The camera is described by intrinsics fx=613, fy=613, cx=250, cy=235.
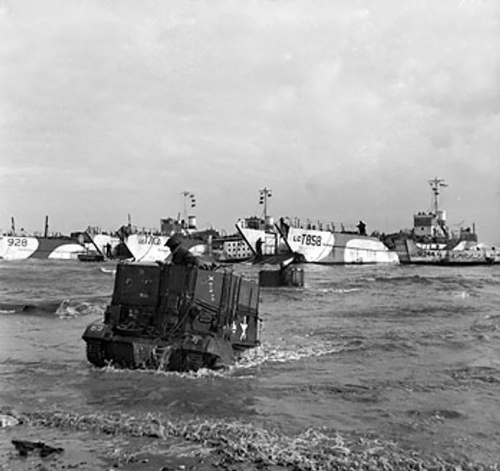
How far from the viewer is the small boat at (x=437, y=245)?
66688 mm

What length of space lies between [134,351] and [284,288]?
20.3 m

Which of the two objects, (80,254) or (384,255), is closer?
(384,255)

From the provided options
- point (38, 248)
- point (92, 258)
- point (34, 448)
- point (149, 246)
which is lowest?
point (34, 448)

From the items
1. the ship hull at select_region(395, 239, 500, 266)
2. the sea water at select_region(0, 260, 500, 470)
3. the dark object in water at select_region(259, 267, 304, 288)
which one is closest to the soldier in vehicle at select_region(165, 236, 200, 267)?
the sea water at select_region(0, 260, 500, 470)

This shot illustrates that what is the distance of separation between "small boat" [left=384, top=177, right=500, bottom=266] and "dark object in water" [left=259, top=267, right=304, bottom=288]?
1494 inches

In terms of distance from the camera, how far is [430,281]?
37.1m

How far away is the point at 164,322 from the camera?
9.66 m

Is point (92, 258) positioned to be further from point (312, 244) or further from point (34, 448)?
point (34, 448)

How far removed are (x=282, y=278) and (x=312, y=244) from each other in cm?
2756

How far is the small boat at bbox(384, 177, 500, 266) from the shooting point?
66688 millimetres

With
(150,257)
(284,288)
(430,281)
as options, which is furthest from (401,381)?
(150,257)

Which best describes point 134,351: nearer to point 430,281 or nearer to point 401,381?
point 401,381

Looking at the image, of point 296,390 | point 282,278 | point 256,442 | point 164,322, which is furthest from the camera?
point 282,278

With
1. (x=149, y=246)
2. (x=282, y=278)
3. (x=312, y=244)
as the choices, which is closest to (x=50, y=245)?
(x=149, y=246)
